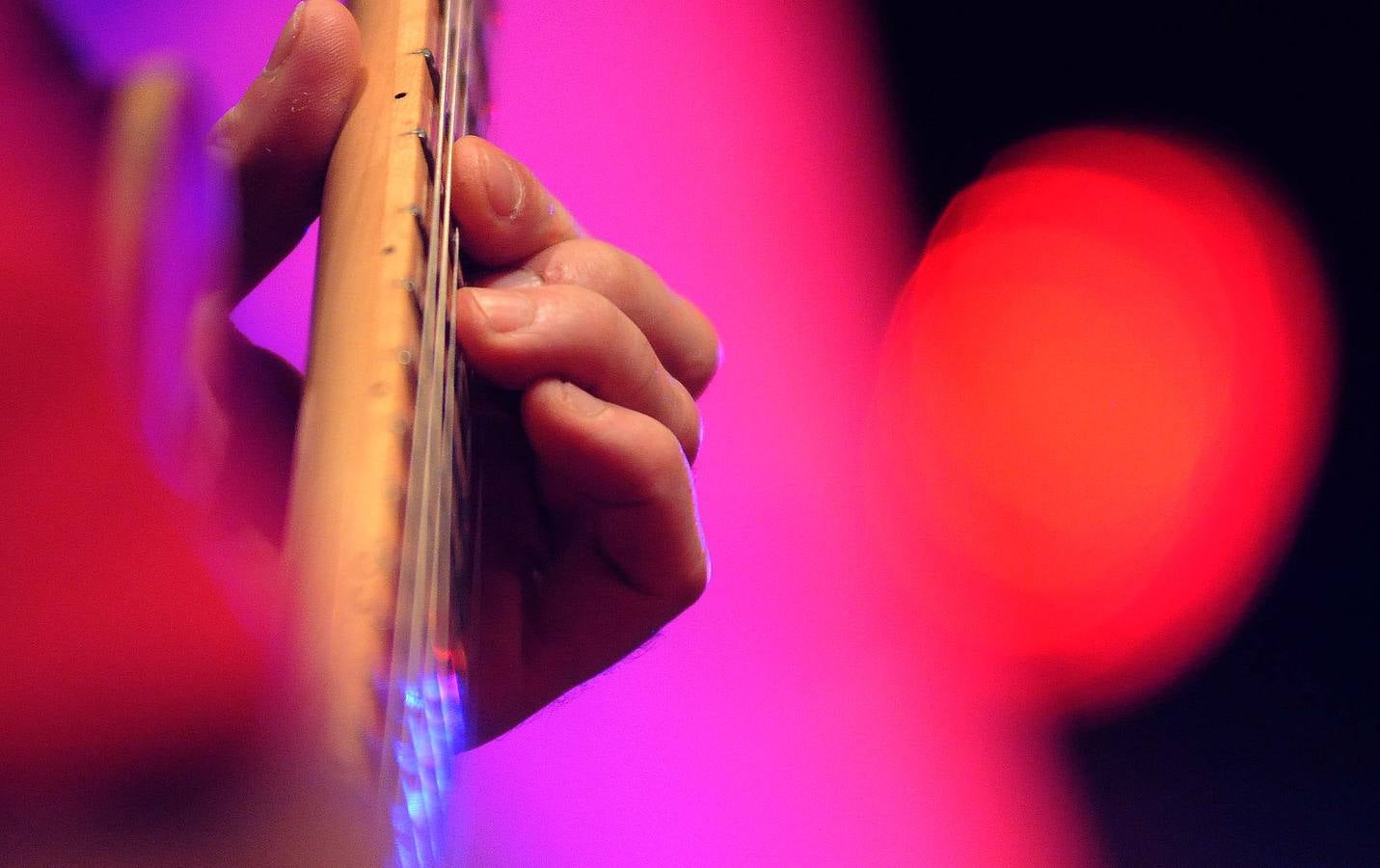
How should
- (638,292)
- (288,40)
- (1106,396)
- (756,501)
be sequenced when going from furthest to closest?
(1106,396) → (756,501) → (638,292) → (288,40)

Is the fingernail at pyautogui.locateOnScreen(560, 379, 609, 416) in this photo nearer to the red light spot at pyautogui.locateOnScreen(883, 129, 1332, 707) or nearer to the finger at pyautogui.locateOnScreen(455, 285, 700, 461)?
the finger at pyautogui.locateOnScreen(455, 285, 700, 461)

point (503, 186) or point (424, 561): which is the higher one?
point (503, 186)

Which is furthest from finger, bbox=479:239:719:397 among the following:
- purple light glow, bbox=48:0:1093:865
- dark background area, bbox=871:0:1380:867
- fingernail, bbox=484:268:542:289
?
dark background area, bbox=871:0:1380:867

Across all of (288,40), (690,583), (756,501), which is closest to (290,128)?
(288,40)

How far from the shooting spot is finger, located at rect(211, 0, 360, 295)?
28cm

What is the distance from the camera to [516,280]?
1.16 feet

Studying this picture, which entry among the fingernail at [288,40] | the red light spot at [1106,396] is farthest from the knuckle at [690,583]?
A: the red light spot at [1106,396]

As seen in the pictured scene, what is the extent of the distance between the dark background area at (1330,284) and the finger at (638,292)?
21.3 inches

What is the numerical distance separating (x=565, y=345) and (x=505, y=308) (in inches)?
1.3

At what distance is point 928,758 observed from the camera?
834mm

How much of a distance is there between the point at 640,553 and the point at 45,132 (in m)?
0.25

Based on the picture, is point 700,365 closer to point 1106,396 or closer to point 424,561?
point 424,561

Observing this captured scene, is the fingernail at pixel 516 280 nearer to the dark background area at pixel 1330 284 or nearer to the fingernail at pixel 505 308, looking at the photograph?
the fingernail at pixel 505 308

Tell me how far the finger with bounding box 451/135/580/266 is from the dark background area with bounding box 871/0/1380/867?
25.6 inches
